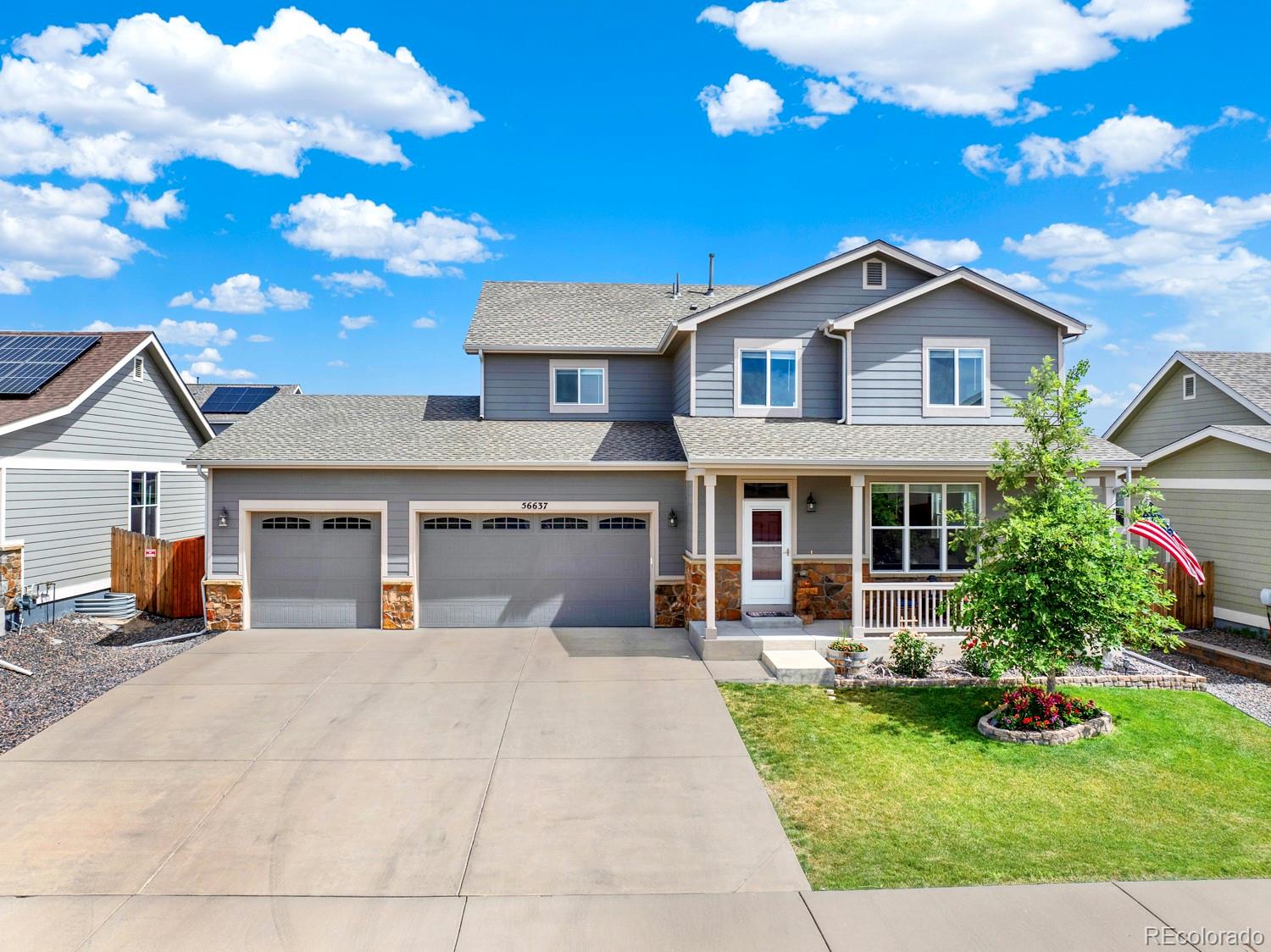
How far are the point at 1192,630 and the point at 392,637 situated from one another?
1453 centimetres

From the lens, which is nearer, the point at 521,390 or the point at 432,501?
the point at 432,501

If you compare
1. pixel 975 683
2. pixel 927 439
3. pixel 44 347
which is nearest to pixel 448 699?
pixel 975 683

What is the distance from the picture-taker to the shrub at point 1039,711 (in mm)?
8531

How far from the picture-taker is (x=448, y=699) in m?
9.64

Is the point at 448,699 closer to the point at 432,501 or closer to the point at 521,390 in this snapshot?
the point at 432,501

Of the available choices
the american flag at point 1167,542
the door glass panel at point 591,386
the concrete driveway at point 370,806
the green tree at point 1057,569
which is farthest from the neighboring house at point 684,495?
the green tree at point 1057,569

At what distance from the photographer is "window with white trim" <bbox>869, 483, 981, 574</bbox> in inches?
514

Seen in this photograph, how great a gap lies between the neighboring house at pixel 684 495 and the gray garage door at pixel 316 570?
3cm

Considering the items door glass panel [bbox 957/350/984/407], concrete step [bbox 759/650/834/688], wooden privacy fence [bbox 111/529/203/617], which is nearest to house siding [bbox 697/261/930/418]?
door glass panel [bbox 957/350/984/407]

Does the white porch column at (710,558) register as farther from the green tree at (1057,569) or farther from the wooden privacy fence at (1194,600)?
the wooden privacy fence at (1194,600)

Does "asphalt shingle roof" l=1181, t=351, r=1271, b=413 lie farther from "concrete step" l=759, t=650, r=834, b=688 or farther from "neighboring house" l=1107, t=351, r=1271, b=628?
"concrete step" l=759, t=650, r=834, b=688

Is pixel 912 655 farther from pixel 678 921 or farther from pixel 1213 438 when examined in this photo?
pixel 1213 438

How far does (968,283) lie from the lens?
1341 centimetres

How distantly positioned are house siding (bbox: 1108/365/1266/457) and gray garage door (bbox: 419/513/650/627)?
1301 centimetres
